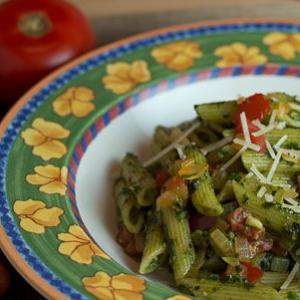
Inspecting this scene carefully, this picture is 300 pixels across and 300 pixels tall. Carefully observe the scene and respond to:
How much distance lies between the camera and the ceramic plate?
170cm

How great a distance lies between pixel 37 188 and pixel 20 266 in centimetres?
31

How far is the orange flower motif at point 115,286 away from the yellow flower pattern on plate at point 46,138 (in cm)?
48

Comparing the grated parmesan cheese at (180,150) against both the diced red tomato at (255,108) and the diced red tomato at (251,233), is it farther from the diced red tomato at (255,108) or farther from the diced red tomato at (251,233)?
the diced red tomato at (251,233)

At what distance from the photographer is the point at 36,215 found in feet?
6.02

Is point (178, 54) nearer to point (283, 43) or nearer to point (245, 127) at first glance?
point (283, 43)

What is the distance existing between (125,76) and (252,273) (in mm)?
821

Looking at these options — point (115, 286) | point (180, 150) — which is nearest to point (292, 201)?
point (180, 150)

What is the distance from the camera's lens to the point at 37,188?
1.93 metres

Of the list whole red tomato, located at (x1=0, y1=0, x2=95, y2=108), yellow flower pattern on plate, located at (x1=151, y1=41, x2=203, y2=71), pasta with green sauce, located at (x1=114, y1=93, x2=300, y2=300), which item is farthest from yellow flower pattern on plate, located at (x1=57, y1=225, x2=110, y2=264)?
whole red tomato, located at (x1=0, y1=0, x2=95, y2=108)

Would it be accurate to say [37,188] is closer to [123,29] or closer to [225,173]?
[225,173]

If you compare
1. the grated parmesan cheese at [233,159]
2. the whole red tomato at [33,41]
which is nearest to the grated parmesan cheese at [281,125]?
the grated parmesan cheese at [233,159]

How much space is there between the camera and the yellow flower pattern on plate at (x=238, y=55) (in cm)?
241

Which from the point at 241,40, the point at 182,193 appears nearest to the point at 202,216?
the point at 182,193

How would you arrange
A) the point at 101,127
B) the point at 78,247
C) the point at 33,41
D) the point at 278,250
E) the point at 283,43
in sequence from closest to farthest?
the point at 78,247 → the point at 278,250 → the point at 101,127 → the point at 283,43 → the point at 33,41
